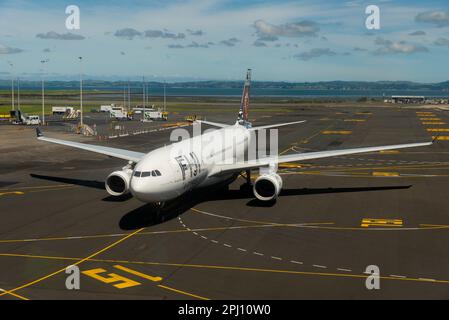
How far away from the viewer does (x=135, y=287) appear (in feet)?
72.5

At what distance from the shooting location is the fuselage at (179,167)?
29.7m

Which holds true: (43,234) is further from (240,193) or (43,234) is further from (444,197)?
(444,197)

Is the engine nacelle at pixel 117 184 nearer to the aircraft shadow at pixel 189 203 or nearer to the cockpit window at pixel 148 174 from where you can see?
the aircraft shadow at pixel 189 203

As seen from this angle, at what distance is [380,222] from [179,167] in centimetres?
1401

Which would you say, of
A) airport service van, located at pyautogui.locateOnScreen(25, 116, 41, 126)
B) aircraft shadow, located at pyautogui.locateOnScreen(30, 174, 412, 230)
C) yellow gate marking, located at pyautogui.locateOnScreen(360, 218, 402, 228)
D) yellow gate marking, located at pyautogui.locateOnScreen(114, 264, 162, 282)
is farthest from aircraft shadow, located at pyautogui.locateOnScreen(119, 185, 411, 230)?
airport service van, located at pyautogui.locateOnScreen(25, 116, 41, 126)

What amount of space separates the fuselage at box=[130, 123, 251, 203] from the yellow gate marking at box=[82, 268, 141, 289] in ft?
21.3

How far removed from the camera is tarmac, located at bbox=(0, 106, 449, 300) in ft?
72.6

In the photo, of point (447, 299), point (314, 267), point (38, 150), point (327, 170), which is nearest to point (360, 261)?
point (314, 267)

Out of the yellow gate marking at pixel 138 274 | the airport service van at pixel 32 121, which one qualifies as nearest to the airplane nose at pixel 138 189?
the yellow gate marking at pixel 138 274

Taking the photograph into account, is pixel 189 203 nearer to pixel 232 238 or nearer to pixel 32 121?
pixel 232 238

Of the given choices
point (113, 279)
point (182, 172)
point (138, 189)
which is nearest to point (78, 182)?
point (182, 172)

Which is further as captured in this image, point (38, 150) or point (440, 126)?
point (440, 126)

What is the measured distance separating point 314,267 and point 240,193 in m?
18.1

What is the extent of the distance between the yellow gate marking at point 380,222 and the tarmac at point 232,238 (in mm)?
137
